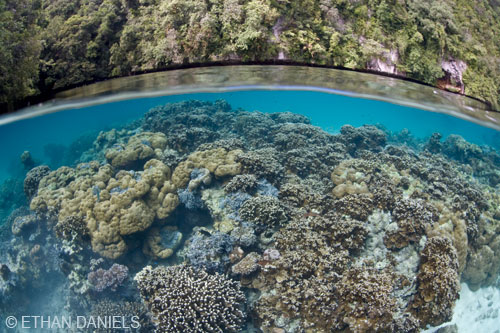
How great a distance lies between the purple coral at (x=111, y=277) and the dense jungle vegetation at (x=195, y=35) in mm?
5279

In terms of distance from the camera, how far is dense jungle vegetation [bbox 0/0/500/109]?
4.55m

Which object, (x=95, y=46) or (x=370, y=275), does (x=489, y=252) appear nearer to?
(x=370, y=275)

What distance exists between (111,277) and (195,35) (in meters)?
6.98

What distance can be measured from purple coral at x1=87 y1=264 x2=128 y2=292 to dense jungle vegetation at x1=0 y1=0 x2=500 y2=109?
5279mm

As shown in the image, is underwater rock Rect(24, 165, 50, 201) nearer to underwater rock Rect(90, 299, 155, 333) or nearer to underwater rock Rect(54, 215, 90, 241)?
underwater rock Rect(54, 215, 90, 241)

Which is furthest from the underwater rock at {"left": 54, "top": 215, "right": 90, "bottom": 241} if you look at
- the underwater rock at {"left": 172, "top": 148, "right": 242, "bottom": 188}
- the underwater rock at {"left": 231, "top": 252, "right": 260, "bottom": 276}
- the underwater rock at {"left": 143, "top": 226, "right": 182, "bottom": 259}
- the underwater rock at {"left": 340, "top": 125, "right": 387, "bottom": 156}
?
the underwater rock at {"left": 340, "top": 125, "right": 387, "bottom": 156}

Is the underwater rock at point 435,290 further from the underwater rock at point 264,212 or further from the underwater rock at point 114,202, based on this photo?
the underwater rock at point 114,202

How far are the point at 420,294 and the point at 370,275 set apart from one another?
1.35 m

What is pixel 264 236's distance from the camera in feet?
24.0

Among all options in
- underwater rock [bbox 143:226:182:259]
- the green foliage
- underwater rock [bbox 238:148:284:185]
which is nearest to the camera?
the green foliage

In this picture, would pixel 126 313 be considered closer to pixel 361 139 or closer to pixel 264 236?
pixel 264 236

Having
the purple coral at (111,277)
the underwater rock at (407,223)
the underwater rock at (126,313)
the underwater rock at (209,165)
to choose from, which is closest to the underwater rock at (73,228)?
the purple coral at (111,277)

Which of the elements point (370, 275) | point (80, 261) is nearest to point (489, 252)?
point (370, 275)

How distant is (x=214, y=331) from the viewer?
17.9 feet
